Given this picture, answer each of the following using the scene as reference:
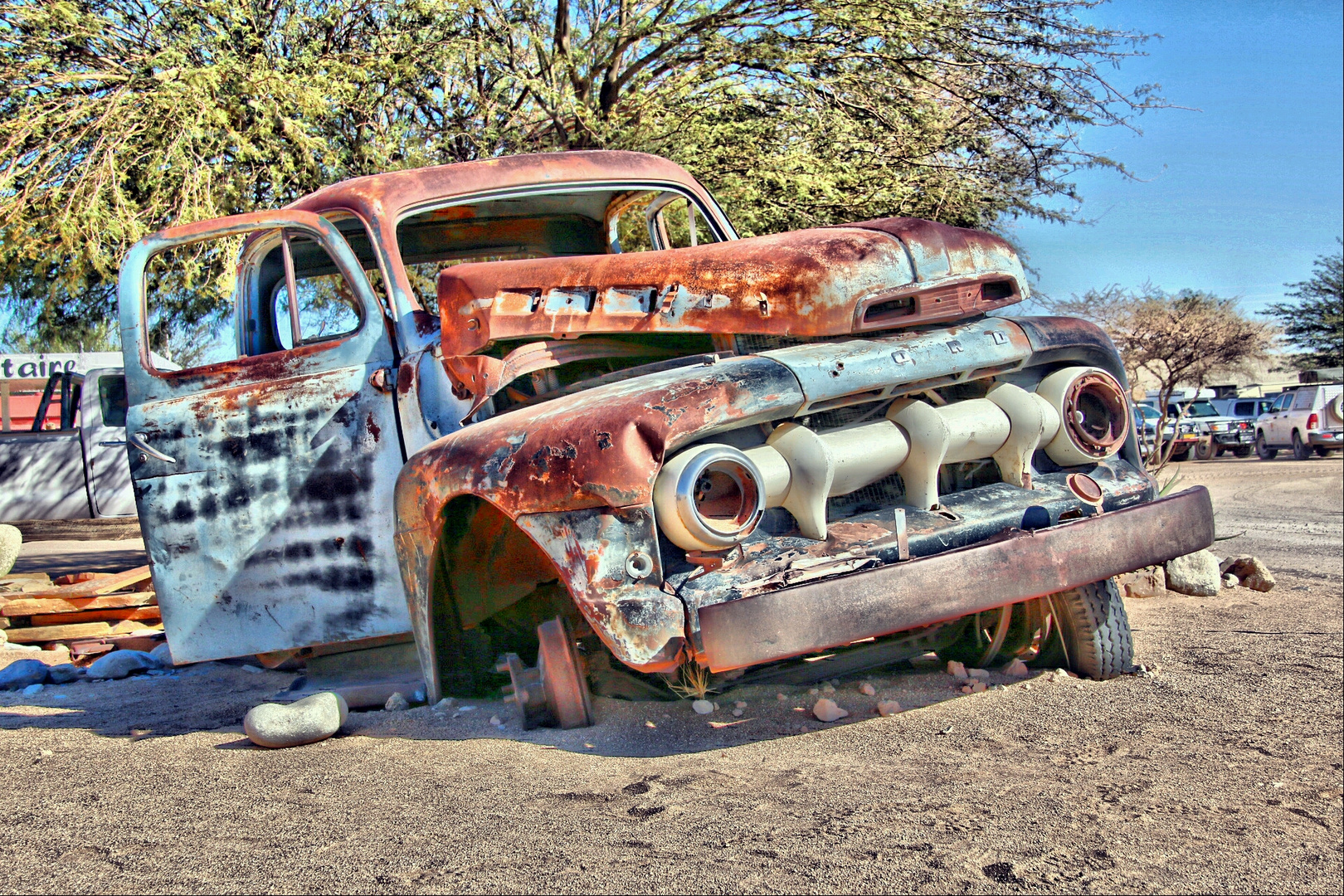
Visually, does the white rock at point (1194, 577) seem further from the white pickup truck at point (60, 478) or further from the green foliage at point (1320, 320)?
the green foliage at point (1320, 320)

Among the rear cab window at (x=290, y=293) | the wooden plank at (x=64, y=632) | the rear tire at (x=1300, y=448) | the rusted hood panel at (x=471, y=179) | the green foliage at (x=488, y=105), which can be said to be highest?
the green foliage at (x=488, y=105)

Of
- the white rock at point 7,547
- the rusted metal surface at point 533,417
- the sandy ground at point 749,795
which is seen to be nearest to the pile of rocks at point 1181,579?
the sandy ground at point 749,795

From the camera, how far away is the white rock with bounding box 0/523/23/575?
7.38 meters

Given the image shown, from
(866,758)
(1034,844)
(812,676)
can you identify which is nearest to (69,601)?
(812,676)

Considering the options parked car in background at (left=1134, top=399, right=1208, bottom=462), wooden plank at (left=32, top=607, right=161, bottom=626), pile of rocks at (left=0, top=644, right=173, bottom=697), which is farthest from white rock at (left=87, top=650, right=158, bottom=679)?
parked car in background at (left=1134, top=399, right=1208, bottom=462)

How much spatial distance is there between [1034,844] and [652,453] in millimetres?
1274

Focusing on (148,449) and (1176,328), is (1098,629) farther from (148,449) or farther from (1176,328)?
(1176,328)

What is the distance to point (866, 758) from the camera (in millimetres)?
2906

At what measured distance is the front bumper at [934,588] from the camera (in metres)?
2.63

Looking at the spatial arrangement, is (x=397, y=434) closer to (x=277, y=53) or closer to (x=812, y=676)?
(x=812, y=676)

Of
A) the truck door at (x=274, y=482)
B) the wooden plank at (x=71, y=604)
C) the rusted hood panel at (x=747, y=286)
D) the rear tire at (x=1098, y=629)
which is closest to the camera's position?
the rusted hood panel at (x=747, y=286)

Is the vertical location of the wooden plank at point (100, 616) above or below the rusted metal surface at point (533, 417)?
below

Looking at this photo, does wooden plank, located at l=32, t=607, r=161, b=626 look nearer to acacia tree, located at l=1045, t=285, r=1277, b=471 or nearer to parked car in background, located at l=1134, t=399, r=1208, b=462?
parked car in background, located at l=1134, t=399, r=1208, b=462

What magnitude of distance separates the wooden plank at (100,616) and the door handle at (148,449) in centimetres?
254
